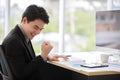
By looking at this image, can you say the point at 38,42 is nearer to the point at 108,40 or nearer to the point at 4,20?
the point at 4,20

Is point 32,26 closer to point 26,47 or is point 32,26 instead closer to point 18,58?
point 26,47

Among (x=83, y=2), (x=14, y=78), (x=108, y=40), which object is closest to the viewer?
(x=14, y=78)

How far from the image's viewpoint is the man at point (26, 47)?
6.07 ft

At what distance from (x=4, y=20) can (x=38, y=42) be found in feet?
1.76

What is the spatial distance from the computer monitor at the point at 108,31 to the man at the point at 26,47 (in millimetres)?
615

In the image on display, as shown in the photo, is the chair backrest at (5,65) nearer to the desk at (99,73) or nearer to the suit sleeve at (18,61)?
the suit sleeve at (18,61)

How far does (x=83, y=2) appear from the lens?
12.1 ft

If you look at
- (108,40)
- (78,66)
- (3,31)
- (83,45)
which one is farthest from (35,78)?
(83,45)

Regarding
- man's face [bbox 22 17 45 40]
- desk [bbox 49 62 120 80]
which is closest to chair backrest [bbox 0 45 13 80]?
man's face [bbox 22 17 45 40]

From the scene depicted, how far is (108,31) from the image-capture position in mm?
2359

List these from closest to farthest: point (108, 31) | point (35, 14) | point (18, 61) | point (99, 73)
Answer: point (99, 73) → point (18, 61) → point (35, 14) → point (108, 31)

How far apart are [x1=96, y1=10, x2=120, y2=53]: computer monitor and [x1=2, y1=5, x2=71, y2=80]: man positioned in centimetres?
62

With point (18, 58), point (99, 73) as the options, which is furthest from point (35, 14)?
point (99, 73)

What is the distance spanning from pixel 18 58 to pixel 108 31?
0.93 metres
